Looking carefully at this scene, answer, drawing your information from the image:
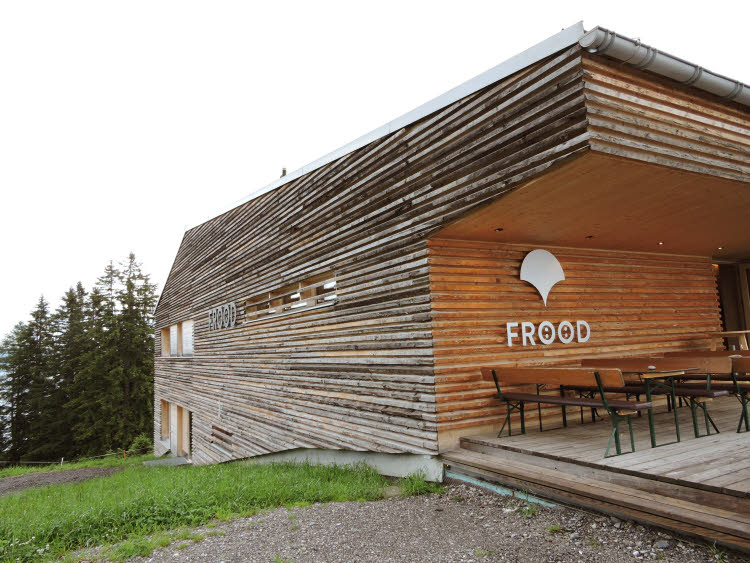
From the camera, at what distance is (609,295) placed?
726cm

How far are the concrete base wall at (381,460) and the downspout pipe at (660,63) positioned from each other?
4.62m

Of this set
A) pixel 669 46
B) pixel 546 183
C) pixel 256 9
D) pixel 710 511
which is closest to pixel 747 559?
pixel 710 511

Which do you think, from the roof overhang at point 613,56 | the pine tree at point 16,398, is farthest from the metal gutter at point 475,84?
the pine tree at point 16,398

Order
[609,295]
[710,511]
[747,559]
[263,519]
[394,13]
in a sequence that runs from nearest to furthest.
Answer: [747,559], [710,511], [263,519], [609,295], [394,13]

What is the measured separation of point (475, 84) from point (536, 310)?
329 cm

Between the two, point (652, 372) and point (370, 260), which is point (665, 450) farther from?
point (370, 260)

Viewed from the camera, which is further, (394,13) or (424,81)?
(424,81)

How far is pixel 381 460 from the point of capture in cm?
648

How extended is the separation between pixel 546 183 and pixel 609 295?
3.81 m

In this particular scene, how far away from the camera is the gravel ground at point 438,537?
3309 millimetres

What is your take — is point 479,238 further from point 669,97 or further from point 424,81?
point 424,81

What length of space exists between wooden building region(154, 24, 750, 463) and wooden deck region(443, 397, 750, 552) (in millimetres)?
773

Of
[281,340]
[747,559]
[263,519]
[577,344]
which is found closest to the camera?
[747,559]

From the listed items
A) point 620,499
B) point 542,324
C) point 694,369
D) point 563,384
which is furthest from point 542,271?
point 620,499
